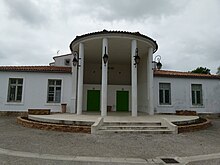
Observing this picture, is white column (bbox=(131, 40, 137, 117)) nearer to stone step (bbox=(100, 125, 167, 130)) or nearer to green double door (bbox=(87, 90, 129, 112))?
stone step (bbox=(100, 125, 167, 130))

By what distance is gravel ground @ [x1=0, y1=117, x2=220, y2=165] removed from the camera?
520cm

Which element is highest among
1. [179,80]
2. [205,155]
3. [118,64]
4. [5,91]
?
[118,64]

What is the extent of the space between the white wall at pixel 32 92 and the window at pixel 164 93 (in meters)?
7.39

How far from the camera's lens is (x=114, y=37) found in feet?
37.4

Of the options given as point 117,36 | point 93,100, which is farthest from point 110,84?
point 117,36

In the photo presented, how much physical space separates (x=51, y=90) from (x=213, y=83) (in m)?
13.7

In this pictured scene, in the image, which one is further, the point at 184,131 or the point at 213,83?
the point at 213,83

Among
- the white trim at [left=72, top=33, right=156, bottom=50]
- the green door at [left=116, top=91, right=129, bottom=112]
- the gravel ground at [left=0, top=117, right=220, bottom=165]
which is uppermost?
the white trim at [left=72, top=33, right=156, bottom=50]

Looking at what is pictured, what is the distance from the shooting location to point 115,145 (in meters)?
5.99

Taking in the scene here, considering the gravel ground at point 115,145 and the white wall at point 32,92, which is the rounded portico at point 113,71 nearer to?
the white wall at point 32,92

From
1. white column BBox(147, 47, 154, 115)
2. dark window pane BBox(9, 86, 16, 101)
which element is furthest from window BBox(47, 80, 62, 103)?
white column BBox(147, 47, 154, 115)

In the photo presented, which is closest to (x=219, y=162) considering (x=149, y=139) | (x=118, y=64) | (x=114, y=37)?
(x=149, y=139)

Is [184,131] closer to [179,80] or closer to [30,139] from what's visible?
[30,139]

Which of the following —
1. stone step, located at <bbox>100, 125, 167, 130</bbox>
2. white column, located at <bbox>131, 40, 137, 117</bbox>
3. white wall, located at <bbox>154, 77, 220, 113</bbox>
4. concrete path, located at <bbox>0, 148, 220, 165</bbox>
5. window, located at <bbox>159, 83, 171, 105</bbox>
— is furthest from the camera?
window, located at <bbox>159, 83, 171, 105</bbox>
